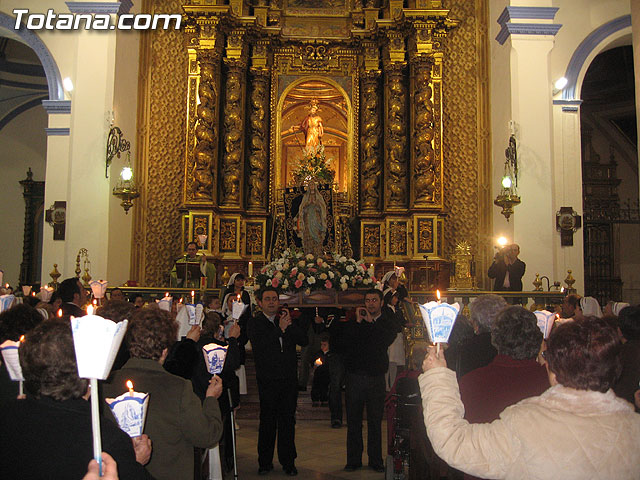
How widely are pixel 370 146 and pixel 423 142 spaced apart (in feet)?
4.31

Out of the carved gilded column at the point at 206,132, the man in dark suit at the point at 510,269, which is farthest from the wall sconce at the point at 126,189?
the man in dark suit at the point at 510,269

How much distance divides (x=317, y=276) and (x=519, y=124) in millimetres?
Result: 5877

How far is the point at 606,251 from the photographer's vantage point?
1681 cm

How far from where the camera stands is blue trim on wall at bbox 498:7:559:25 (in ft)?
43.5

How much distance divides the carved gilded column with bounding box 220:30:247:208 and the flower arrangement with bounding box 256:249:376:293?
206 inches

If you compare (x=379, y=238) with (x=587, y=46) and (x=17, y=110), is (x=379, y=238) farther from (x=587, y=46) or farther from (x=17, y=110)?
(x=17, y=110)

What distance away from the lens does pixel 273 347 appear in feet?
21.7

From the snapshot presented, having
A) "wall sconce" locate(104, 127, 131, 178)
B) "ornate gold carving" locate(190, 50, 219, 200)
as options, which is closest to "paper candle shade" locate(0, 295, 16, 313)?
"wall sconce" locate(104, 127, 131, 178)

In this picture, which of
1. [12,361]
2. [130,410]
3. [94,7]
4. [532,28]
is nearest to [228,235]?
[94,7]

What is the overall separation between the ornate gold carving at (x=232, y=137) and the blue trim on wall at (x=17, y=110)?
6.54 meters

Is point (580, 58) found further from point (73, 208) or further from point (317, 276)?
point (73, 208)

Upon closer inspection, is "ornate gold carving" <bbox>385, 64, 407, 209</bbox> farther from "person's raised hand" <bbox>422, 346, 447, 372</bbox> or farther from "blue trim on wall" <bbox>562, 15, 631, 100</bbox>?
"person's raised hand" <bbox>422, 346, 447, 372</bbox>

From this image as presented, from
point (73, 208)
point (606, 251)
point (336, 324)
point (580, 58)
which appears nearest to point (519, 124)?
point (580, 58)

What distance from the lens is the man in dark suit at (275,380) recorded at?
6516 mm
